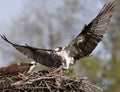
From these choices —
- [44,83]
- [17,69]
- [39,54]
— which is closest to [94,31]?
[39,54]

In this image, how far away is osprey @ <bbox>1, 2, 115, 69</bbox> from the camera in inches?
688

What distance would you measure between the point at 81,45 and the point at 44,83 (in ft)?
5.55

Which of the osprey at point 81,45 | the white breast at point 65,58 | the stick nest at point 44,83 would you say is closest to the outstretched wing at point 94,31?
the osprey at point 81,45

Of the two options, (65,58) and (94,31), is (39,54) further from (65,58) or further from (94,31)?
(94,31)

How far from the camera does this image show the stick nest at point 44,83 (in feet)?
54.3

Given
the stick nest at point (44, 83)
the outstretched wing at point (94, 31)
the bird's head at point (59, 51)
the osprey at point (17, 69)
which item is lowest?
the stick nest at point (44, 83)

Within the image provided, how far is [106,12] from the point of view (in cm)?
1748

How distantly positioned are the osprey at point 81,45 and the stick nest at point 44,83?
0.62 m

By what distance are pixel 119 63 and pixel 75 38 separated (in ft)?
83.6

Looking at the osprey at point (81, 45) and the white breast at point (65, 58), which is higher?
the osprey at point (81, 45)

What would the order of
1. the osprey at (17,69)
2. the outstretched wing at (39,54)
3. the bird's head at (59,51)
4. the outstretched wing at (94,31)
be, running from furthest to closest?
1. the outstretched wing at (39,54)
2. the bird's head at (59,51)
3. the outstretched wing at (94,31)
4. the osprey at (17,69)

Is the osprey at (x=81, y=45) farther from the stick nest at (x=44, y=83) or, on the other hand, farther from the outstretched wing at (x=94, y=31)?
the stick nest at (x=44, y=83)

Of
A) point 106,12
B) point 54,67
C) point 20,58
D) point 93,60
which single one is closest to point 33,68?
point 54,67

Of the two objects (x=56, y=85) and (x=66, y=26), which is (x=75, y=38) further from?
(x=66, y=26)
